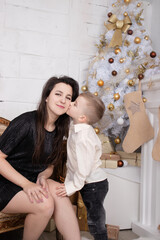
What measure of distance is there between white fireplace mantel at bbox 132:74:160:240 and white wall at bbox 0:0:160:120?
72 centimetres

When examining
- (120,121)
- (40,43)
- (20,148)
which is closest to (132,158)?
(120,121)

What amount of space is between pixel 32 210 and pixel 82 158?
14.6 inches

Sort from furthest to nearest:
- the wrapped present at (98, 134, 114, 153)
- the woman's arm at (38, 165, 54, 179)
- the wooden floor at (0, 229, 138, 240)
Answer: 1. the wrapped present at (98, 134, 114, 153)
2. the wooden floor at (0, 229, 138, 240)
3. the woman's arm at (38, 165, 54, 179)

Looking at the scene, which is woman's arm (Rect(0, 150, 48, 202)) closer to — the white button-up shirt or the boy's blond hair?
the white button-up shirt

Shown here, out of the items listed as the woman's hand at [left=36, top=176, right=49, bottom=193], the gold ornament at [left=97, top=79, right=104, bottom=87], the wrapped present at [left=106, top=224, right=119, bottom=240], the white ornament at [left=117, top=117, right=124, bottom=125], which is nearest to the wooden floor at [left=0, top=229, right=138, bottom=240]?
the wrapped present at [left=106, top=224, right=119, bottom=240]

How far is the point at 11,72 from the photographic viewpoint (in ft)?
7.48

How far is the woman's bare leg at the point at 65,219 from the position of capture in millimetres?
1337

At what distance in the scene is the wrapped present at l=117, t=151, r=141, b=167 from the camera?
211cm

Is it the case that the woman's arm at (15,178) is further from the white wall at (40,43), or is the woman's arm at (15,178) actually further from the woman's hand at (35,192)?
the white wall at (40,43)

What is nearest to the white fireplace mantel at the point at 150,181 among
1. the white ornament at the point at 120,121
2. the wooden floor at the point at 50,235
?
the wooden floor at the point at 50,235

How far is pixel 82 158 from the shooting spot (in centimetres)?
134

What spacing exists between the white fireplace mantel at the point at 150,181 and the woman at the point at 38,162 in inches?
23.1

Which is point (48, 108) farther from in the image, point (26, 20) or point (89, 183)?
point (26, 20)

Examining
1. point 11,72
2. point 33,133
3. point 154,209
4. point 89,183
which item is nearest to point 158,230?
point 154,209
